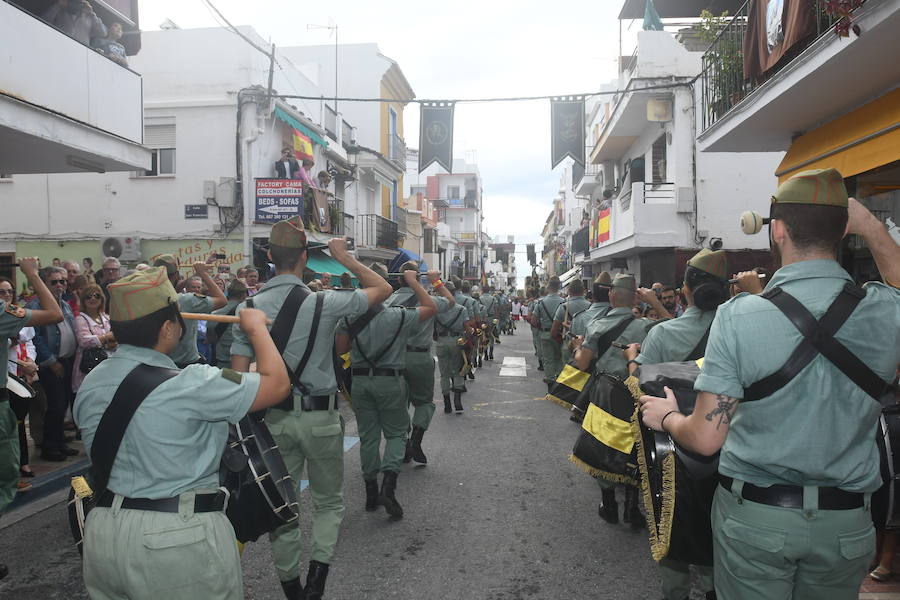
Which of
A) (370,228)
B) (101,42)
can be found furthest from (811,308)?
(370,228)

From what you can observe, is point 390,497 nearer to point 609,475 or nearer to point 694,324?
point 609,475

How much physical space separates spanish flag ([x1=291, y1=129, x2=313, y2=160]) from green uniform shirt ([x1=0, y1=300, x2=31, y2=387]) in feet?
44.2

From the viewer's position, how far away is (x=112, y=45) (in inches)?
364

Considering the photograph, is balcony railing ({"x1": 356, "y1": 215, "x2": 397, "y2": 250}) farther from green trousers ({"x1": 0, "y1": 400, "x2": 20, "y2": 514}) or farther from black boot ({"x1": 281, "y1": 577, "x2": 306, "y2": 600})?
black boot ({"x1": 281, "y1": 577, "x2": 306, "y2": 600})

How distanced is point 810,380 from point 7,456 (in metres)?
4.62

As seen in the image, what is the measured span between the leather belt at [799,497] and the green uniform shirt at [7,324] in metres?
4.34

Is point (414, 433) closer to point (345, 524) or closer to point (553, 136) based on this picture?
point (345, 524)

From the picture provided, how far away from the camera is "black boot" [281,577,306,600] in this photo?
3.46 meters

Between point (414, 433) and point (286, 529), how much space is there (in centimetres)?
324

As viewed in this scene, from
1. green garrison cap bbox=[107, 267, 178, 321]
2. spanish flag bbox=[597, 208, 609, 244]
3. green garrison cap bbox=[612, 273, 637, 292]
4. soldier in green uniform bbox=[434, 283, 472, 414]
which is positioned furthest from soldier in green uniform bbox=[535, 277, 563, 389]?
green garrison cap bbox=[107, 267, 178, 321]

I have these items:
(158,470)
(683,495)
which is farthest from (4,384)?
(683,495)

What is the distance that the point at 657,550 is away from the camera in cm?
271

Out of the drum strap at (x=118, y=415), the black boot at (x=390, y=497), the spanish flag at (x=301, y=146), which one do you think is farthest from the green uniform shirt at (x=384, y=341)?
the spanish flag at (x=301, y=146)

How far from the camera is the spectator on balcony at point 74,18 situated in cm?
837
